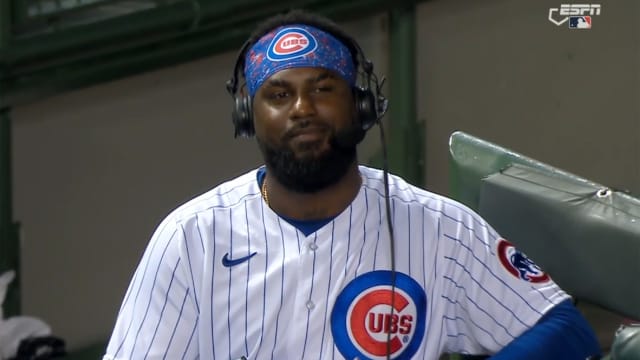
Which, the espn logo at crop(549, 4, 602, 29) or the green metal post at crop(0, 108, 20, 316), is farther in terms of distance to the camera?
the green metal post at crop(0, 108, 20, 316)

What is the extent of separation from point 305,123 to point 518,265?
1.65ft

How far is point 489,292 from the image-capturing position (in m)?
2.48

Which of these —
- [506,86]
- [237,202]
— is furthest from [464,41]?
[237,202]

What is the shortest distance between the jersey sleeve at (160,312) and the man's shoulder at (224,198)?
0.22 feet

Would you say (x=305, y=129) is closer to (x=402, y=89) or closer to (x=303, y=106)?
(x=303, y=106)

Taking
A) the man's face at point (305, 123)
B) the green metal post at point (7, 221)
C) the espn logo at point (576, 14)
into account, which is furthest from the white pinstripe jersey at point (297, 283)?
the green metal post at point (7, 221)

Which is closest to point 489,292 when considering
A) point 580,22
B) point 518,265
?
point 518,265

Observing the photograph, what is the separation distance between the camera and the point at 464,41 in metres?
4.61

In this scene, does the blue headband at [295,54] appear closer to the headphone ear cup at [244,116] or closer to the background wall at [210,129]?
the headphone ear cup at [244,116]

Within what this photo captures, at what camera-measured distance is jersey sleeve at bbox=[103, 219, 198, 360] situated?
7.83 feet

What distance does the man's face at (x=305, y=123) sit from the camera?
242 cm

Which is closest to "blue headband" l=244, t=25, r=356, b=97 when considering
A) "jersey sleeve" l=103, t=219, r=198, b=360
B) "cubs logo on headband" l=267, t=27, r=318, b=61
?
"cubs logo on headband" l=267, t=27, r=318, b=61

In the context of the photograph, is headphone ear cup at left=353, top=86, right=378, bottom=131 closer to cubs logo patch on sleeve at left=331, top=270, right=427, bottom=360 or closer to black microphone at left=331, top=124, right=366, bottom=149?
black microphone at left=331, top=124, right=366, bottom=149

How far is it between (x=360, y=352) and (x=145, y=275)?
0.43 meters
